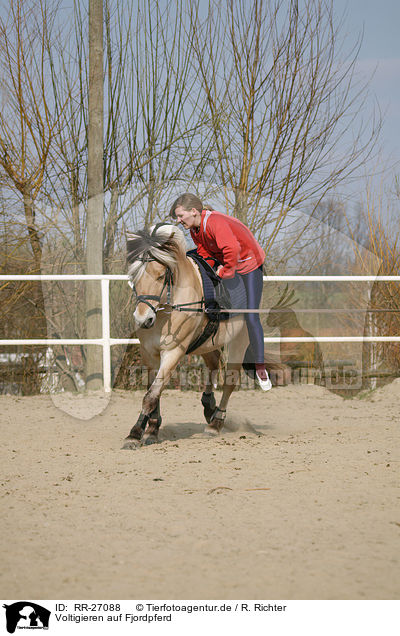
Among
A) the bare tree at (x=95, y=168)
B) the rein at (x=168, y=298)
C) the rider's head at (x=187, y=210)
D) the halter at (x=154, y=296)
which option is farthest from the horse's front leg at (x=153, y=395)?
the bare tree at (x=95, y=168)

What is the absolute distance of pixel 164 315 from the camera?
4137mm

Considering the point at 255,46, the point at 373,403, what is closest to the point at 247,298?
the point at 373,403

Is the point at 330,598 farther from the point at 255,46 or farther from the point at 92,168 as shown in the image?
the point at 255,46

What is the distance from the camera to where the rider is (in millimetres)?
4207

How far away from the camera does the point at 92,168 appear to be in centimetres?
705

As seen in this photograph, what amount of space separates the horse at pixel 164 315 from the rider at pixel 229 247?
17 centimetres

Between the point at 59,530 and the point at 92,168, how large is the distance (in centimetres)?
527

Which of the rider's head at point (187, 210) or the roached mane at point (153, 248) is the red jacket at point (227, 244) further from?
the roached mane at point (153, 248)

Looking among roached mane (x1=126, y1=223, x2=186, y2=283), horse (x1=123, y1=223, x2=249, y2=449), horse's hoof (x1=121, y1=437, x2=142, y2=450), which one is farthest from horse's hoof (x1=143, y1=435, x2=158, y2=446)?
roached mane (x1=126, y1=223, x2=186, y2=283)

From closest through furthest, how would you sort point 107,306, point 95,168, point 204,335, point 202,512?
point 202,512, point 204,335, point 107,306, point 95,168

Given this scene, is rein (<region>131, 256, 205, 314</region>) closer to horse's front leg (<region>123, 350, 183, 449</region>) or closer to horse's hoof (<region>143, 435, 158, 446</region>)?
horse's front leg (<region>123, 350, 183, 449</region>)

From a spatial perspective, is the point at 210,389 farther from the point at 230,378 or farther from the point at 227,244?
the point at 227,244

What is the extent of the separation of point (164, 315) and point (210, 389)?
3.34ft
